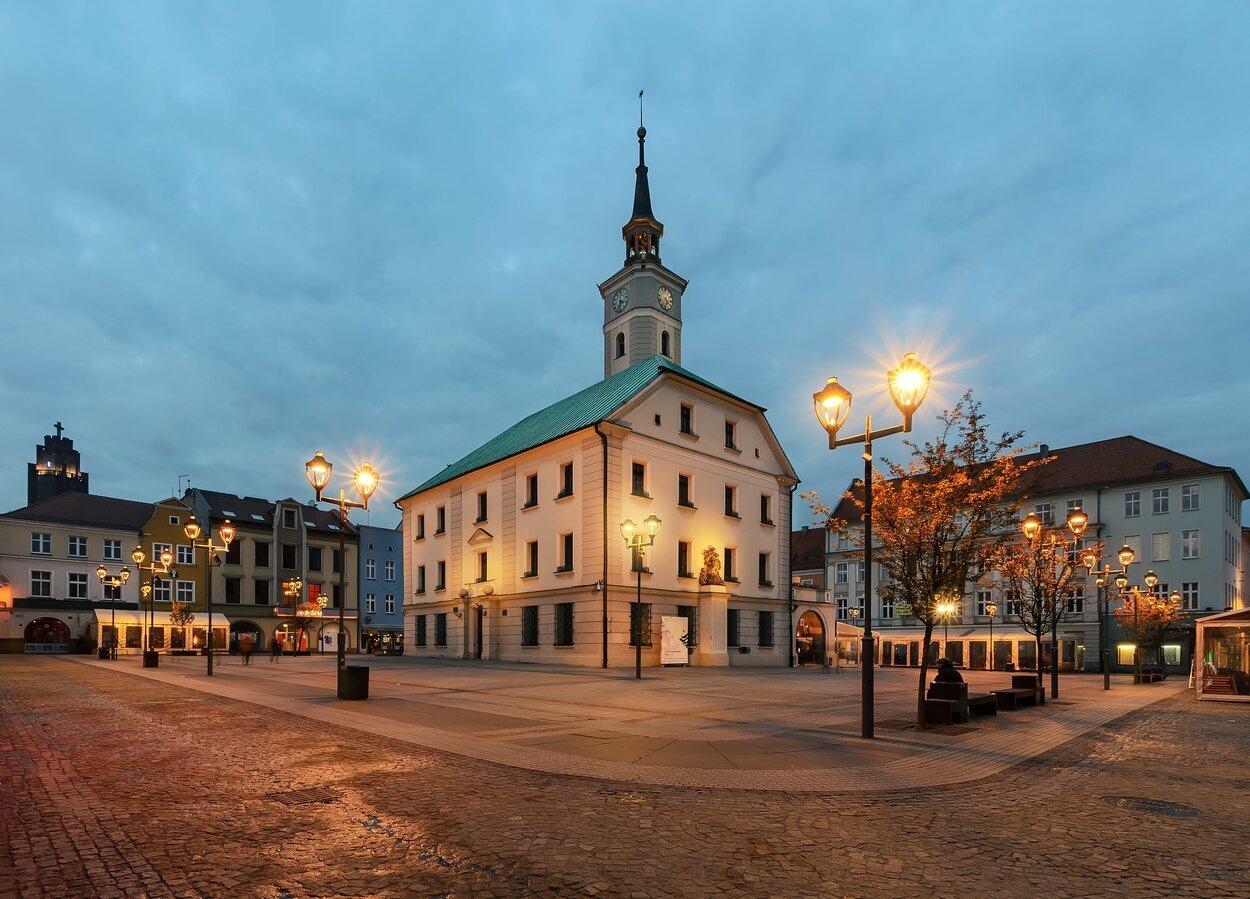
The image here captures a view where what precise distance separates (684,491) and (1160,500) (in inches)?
1558

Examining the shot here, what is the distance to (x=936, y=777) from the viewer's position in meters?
9.11

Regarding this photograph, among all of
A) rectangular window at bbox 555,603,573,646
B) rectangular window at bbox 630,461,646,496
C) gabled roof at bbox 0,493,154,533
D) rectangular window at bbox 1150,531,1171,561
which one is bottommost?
rectangular window at bbox 555,603,573,646

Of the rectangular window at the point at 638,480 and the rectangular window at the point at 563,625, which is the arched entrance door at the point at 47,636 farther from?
the rectangular window at the point at 638,480

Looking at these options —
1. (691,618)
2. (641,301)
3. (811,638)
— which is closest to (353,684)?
(691,618)

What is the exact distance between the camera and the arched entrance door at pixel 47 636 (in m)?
56.1

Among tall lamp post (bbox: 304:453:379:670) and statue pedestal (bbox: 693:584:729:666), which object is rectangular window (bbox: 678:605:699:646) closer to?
statue pedestal (bbox: 693:584:729:666)

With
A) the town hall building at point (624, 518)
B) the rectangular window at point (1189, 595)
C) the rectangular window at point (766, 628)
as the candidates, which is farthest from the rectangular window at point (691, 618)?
the rectangular window at point (1189, 595)

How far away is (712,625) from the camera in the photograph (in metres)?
35.1

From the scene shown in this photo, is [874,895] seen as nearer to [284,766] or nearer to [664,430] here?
[284,766]

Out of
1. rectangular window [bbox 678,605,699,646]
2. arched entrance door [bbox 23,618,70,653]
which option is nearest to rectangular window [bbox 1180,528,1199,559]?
rectangular window [bbox 678,605,699,646]

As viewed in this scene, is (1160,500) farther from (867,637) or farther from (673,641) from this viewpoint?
(867,637)

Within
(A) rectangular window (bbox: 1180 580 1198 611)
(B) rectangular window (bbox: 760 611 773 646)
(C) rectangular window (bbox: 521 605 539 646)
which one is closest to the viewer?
(C) rectangular window (bbox: 521 605 539 646)

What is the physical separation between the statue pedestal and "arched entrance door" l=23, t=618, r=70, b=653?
52.1 meters

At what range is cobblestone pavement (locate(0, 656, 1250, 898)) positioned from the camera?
5.32 m
